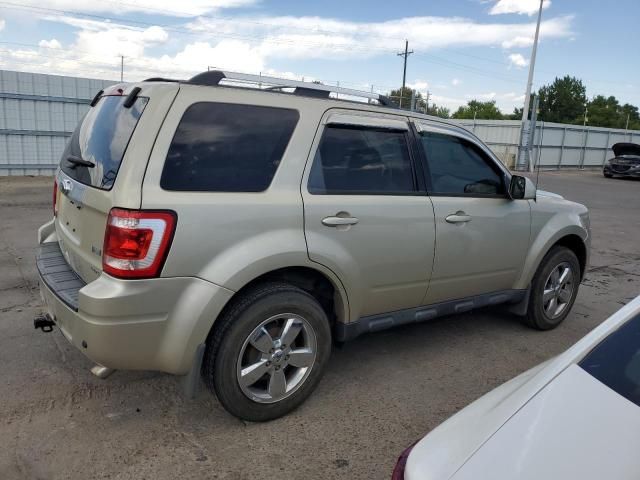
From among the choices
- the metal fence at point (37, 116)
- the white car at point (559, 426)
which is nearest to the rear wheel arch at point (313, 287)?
the white car at point (559, 426)

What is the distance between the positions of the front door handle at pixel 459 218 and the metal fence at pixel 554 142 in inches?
939

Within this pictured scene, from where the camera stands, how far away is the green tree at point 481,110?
3656 inches

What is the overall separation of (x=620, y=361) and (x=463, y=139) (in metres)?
2.42

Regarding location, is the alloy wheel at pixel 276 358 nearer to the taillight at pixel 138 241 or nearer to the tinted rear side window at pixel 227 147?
the taillight at pixel 138 241

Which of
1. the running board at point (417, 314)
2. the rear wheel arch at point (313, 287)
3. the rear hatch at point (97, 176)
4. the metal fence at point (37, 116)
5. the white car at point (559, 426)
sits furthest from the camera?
the metal fence at point (37, 116)

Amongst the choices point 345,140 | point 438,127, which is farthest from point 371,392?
point 438,127

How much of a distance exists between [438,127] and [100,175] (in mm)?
2293

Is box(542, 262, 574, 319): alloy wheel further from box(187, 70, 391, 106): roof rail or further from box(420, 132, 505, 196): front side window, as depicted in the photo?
box(187, 70, 391, 106): roof rail

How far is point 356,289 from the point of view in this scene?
10.7ft

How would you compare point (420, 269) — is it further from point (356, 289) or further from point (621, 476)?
point (621, 476)

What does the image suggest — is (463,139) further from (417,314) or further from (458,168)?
(417,314)

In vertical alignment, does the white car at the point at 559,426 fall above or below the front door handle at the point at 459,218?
below

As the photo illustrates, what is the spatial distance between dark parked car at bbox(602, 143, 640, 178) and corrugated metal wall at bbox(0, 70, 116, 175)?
22017mm

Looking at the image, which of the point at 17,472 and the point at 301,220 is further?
the point at 301,220
